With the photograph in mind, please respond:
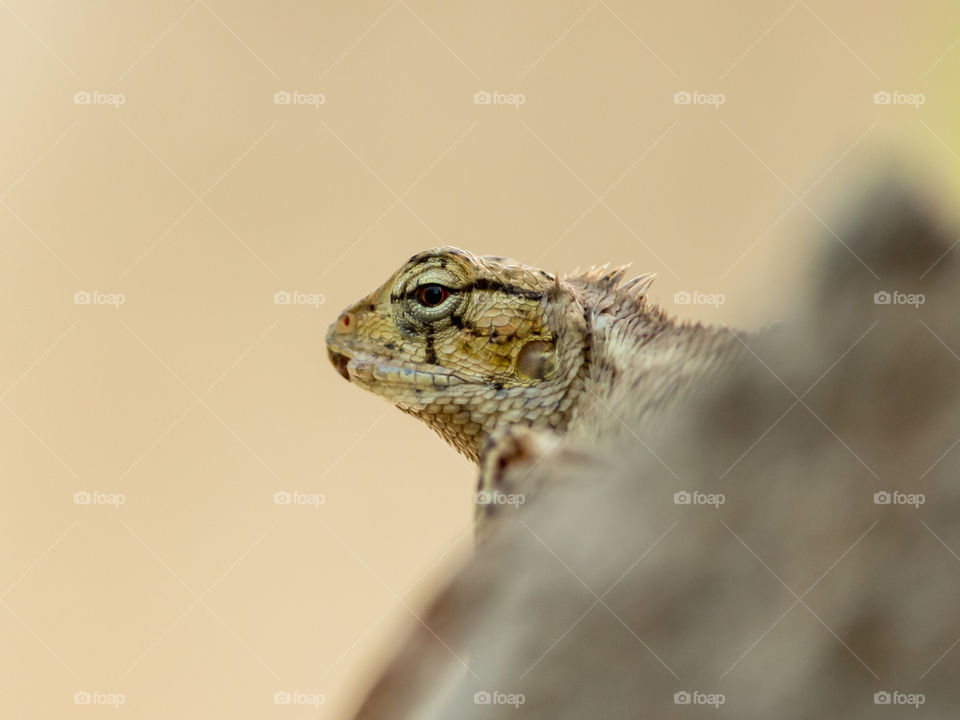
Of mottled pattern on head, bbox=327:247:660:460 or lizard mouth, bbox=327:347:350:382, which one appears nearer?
mottled pattern on head, bbox=327:247:660:460

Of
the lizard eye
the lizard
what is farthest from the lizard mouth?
the lizard eye

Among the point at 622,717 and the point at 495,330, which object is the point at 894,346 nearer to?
the point at 622,717

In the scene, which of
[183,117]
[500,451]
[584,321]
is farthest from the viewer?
[183,117]

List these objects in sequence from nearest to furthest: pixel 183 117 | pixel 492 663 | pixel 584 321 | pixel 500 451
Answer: pixel 492 663 < pixel 500 451 < pixel 584 321 < pixel 183 117

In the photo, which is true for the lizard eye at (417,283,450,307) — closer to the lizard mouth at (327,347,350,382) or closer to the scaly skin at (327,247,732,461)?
the scaly skin at (327,247,732,461)

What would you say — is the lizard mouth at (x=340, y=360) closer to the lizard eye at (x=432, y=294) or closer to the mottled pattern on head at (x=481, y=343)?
the mottled pattern on head at (x=481, y=343)

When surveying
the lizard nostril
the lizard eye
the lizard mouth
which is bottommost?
the lizard mouth

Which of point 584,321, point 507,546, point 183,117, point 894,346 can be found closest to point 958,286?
point 894,346
